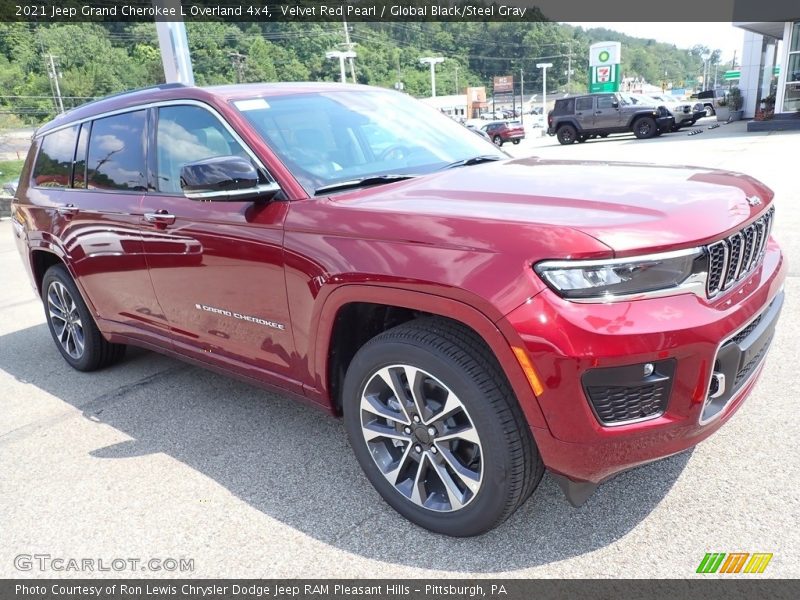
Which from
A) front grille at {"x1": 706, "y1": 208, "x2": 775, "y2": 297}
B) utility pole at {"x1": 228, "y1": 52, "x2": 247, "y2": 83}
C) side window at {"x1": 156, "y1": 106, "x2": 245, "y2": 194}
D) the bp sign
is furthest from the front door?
utility pole at {"x1": 228, "y1": 52, "x2": 247, "y2": 83}

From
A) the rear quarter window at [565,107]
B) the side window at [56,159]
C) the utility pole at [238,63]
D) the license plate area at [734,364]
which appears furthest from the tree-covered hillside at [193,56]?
the license plate area at [734,364]

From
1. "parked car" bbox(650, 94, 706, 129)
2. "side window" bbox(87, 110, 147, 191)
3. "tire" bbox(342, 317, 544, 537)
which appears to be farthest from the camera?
"parked car" bbox(650, 94, 706, 129)

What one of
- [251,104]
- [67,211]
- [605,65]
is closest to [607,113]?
[67,211]

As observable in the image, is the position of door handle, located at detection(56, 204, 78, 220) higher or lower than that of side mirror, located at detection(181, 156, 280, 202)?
lower

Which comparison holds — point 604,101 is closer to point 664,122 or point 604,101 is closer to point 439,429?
point 664,122

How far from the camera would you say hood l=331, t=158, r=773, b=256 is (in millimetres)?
2004

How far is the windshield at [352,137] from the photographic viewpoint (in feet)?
9.41

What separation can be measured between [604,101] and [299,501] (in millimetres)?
26130

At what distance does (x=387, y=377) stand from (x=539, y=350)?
69cm

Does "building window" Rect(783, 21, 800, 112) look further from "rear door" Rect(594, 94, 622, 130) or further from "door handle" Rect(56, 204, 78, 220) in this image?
"door handle" Rect(56, 204, 78, 220)

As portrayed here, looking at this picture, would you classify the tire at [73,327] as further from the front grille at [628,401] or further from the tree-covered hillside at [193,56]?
the tree-covered hillside at [193,56]

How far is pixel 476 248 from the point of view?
6.76ft

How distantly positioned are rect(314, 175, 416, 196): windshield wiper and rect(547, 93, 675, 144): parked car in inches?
986

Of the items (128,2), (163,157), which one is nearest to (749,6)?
(128,2)
